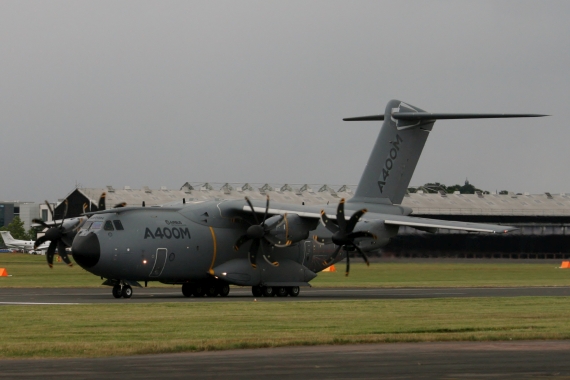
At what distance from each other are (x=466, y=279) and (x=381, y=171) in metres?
13.5

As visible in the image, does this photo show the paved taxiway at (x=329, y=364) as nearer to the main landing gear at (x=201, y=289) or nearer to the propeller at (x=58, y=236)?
the main landing gear at (x=201, y=289)

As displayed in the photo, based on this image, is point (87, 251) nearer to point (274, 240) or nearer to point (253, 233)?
point (253, 233)

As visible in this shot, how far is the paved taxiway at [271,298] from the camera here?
34.9m

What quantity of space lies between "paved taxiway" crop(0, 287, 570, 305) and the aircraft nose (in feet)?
4.48

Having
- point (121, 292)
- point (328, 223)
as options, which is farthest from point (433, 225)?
point (121, 292)

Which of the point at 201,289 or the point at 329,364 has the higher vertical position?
the point at 329,364

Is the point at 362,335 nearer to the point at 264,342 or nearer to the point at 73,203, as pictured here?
the point at 264,342

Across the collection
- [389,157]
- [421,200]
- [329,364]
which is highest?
[389,157]

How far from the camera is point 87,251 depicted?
35.7 meters

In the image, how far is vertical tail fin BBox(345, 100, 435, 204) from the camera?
42.6 meters

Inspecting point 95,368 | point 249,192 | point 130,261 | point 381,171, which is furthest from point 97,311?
point 249,192

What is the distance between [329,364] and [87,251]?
21.1 m

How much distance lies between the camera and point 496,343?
19.9m

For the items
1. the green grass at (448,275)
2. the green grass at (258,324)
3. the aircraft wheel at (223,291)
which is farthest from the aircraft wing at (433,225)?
the green grass at (448,275)
